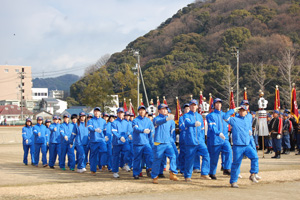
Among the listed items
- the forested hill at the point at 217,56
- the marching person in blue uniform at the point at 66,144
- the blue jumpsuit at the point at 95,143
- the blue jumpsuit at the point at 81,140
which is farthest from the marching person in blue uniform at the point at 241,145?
the forested hill at the point at 217,56

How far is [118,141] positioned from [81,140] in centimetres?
203

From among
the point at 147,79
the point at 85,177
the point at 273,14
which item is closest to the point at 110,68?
the point at 147,79

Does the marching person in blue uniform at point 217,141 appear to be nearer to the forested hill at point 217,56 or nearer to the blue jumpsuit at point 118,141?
the blue jumpsuit at point 118,141

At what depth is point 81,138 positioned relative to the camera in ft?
41.9

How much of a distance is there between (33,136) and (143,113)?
293 inches

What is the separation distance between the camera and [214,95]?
4925 centimetres

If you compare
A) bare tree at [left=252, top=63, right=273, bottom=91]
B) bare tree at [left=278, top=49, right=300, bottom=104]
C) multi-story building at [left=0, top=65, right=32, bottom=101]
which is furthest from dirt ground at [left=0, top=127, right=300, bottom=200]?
multi-story building at [left=0, top=65, right=32, bottom=101]

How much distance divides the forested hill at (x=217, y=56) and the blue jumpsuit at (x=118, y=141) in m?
25.2

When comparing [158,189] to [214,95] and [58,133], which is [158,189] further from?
[214,95]

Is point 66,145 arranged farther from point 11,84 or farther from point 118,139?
point 11,84

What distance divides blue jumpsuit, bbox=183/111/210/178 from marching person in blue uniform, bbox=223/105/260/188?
96cm

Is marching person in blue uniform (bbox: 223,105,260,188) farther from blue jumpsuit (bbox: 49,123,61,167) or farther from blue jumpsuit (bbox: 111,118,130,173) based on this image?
blue jumpsuit (bbox: 49,123,61,167)

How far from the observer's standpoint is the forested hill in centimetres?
4459

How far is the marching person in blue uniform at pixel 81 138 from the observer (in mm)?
12508
